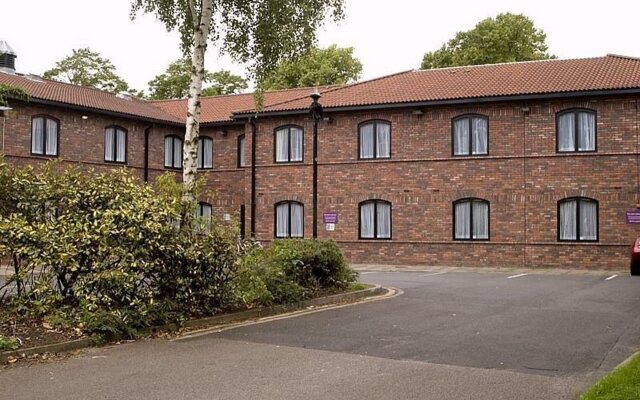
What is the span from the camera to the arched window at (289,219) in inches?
1174

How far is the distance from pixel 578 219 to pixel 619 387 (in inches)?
790

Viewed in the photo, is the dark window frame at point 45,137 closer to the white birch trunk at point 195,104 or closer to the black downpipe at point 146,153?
the black downpipe at point 146,153

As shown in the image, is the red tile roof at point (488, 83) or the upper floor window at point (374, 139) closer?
the red tile roof at point (488, 83)

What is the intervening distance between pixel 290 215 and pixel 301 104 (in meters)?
4.63

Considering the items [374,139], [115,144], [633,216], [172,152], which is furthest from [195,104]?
[172,152]

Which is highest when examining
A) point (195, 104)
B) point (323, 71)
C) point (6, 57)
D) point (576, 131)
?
point (323, 71)

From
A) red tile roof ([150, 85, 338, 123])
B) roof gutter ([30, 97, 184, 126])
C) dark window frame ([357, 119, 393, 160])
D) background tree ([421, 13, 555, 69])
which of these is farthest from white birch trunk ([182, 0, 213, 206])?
background tree ([421, 13, 555, 69])

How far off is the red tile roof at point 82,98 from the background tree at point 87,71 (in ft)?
73.8

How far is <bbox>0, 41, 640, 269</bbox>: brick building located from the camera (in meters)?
25.3

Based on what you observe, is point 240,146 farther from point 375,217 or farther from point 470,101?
point 470,101

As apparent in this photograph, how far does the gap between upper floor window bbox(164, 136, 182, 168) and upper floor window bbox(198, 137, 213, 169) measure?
3.14ft

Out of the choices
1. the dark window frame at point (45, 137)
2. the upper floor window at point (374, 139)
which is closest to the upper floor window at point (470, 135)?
the upper floor window at point (374, 139)

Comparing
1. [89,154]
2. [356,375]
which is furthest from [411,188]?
[356,375]

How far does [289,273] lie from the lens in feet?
46.6
